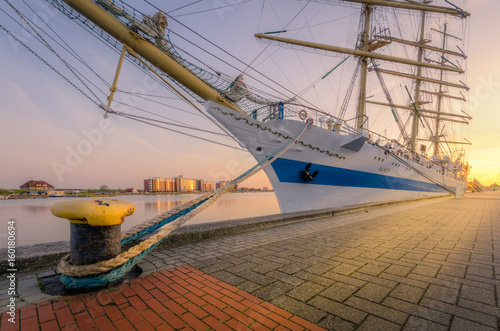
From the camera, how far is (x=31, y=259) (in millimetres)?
2945

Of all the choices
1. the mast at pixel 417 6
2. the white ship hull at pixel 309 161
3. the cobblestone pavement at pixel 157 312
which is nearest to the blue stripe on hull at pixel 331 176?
the white ship hull at pixel 309 161

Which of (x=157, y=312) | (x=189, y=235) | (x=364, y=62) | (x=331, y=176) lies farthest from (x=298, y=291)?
(x=364, y=62)

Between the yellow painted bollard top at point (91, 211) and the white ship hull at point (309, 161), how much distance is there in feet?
24.6

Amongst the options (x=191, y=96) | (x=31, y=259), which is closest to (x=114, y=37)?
(x=191, y=96)

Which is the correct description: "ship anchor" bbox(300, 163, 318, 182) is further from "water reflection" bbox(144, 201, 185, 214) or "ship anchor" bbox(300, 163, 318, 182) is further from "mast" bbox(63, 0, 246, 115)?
"water reflection" bbox(144, 201, 185, 214)

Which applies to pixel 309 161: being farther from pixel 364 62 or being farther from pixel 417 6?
pixel 417 6

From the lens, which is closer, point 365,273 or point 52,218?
point 365,273

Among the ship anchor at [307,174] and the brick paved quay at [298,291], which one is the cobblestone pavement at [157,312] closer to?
the brick paved quay at [298,291]

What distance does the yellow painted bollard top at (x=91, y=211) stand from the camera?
2.27 m

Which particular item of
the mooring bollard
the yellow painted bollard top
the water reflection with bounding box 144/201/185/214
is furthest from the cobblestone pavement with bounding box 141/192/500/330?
the water reflection with bounding box 144/201/185/214

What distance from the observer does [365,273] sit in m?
2.94

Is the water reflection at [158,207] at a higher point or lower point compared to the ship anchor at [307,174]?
lower

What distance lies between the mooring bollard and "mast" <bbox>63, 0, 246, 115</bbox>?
656 cm

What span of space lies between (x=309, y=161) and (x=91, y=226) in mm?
9839
